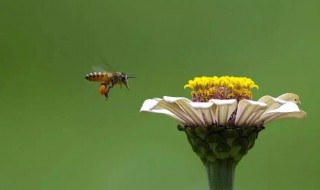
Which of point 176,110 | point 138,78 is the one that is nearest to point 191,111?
point 176,110

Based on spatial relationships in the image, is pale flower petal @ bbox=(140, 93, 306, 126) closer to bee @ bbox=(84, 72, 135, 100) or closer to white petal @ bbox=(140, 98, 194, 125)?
white petal @ bbox=(140, 98, 194, 125)

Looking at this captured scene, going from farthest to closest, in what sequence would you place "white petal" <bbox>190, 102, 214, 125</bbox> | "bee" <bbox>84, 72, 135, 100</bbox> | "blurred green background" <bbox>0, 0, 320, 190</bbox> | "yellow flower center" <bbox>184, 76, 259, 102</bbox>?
1. "blurred green background" <bbox>0, 0, 320, 190</bbox>
2. "bee" <bbox>84, 72, 135, 100</bbox>
3. "yellow flower center" <bbox>184, 76, 259, 102</bbox>
4. "white petal" <bbox>190, 102, 214, 125</bbox>

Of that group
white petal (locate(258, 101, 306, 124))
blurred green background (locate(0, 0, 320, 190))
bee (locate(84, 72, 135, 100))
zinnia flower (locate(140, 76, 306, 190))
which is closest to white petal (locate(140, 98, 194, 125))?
zinnia flower (locate(140, 76, 306, 190))

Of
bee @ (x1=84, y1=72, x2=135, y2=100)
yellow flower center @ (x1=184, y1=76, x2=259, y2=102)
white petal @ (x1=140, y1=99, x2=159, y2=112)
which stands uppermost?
bee @ (x1=84, y1=72, x2=135, y2=100)

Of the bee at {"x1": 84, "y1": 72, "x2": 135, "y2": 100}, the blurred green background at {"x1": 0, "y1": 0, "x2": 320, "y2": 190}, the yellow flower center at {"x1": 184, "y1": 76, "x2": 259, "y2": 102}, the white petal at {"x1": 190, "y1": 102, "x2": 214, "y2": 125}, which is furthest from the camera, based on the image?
the blurred green background at {"x1": 0, "y1": 0, "x2": 320, "y2": 190}

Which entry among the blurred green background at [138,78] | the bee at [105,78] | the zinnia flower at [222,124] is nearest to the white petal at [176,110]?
the zinnia flower at [222,124]

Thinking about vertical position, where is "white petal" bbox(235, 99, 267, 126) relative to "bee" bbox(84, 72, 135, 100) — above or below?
below

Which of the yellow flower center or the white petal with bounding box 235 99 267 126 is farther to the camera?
the yellow flower center

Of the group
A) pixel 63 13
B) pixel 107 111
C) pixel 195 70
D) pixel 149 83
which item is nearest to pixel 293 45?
pixel 195 70
